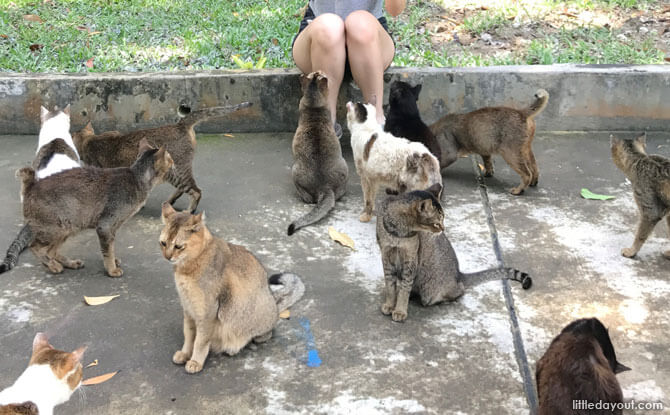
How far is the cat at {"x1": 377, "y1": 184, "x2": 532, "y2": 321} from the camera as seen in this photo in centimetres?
366

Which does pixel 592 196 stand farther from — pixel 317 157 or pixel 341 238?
pixel 317 157

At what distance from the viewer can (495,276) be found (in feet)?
12.8

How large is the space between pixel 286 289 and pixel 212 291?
653mm

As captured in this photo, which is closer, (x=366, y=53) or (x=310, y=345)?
(x=310, y=345)

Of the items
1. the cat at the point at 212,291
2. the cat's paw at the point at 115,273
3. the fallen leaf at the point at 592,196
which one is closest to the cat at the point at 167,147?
the cat's paw at the point at 115,273

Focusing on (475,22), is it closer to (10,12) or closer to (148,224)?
(148,224)

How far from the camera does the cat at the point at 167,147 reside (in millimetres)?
4910

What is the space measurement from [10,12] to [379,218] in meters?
6.25

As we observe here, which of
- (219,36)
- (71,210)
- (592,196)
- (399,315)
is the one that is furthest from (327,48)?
(399,315)

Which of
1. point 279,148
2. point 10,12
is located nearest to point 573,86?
point 279,148

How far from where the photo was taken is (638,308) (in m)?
3.80

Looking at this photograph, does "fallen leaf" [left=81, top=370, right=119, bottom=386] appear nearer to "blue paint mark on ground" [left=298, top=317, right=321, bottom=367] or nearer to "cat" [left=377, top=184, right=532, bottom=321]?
"blue paint mark on ground" [left=298, top=317, right=321, bottom=367]

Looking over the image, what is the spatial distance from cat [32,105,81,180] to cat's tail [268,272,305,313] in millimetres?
1669

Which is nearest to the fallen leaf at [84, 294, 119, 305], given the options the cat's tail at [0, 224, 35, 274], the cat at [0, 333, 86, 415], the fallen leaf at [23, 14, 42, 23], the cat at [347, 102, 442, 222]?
the cat's tail at [0, 224, 35, 274]
